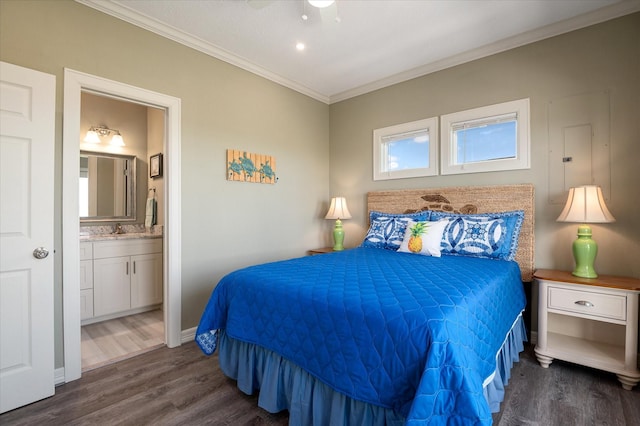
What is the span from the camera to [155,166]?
12.8 feet

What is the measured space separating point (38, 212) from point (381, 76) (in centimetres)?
351

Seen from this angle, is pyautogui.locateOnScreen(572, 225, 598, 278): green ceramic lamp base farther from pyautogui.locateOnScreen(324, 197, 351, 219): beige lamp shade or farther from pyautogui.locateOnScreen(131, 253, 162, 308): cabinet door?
pyautogui.locateOnScreen(131, 253, 162, 308): cabinet door

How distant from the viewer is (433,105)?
11.2ft

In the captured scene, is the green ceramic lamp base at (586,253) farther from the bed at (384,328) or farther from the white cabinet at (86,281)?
the white cabinet at (86,281)

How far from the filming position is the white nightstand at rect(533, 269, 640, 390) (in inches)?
80.0

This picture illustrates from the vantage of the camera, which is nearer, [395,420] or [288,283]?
[395,420]

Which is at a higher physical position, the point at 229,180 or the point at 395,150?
the point at 395,150

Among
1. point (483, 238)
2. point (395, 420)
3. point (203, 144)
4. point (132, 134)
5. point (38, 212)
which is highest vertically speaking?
point (132, 134)

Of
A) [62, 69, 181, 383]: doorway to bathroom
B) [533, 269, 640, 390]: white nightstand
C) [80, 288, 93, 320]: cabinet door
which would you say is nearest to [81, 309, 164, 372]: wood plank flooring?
[80, 288, 93, 320]: cabinet door

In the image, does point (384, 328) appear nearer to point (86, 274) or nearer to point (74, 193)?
point (74, 193)

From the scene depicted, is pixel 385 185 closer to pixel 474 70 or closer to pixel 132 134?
pixel 474 70

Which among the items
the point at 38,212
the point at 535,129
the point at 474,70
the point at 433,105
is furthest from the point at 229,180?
the point at 535,129

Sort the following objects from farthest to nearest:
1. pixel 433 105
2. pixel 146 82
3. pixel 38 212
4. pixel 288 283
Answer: pixel 433 105
pixel 146 82
pixel 38 212
pixel 288 283

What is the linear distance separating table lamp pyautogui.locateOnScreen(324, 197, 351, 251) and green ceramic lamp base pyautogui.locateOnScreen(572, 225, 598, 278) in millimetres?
2288
